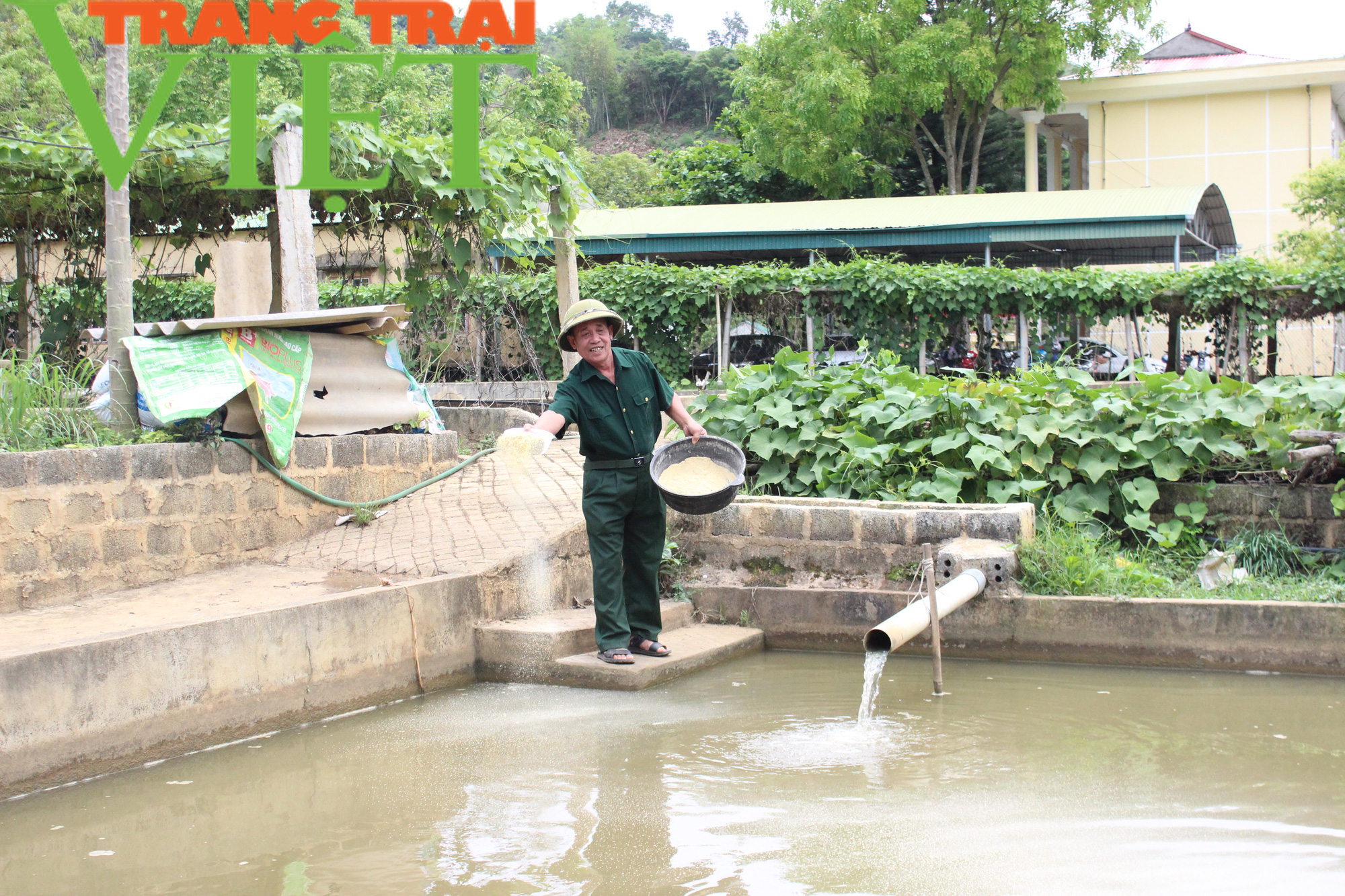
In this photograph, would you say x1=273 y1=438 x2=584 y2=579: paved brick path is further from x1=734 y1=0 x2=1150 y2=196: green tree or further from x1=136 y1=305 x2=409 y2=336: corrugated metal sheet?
x1=734 y1=0 x2=1150 y2=196: green tree

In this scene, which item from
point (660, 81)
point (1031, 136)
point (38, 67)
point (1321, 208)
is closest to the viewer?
point (1321, 208)

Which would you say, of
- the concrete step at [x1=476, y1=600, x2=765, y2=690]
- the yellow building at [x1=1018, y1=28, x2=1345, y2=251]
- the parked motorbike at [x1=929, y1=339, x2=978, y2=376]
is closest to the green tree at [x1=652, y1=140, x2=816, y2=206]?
the yellow building at [x1=1018, y1=28, x2=1345, y2=251]

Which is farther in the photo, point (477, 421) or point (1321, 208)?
point (1321, 208)

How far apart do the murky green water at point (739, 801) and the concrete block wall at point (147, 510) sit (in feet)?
5.64

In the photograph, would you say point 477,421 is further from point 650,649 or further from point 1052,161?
point 1052,161

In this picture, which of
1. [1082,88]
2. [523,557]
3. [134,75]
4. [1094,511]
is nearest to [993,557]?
[1094,511]

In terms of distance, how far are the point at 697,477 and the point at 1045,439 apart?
2.55m

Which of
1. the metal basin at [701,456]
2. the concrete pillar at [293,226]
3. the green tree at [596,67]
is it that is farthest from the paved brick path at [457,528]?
the green tree at [596,67]

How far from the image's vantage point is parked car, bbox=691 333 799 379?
44.4 feet

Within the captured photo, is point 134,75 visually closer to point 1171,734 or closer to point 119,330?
point 119,330

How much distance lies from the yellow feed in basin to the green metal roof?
1266cm

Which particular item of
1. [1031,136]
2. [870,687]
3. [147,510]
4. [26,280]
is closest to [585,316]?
[870,687]

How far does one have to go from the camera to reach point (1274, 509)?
650cm

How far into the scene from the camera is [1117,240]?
20.9 m
